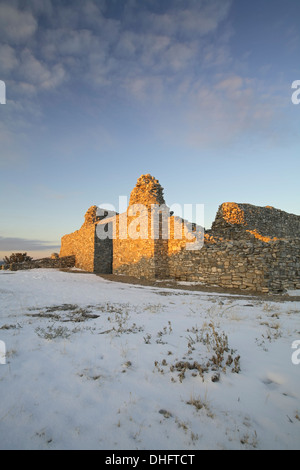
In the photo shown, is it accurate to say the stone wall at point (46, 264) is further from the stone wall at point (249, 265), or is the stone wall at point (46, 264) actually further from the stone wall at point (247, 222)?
the stone wall at point (247, 222)

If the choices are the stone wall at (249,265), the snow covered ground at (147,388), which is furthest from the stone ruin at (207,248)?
the snow covered ground at (147,388)

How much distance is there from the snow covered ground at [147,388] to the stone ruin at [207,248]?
719 cm

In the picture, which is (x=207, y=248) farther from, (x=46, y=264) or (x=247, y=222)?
(x=46, y=264)

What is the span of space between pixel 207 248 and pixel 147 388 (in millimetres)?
11074

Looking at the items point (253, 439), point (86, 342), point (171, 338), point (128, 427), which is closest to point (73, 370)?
point (86, 342)

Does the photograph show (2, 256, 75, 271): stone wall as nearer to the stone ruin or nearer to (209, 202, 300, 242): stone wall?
the stone ruin

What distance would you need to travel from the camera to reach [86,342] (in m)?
3.35

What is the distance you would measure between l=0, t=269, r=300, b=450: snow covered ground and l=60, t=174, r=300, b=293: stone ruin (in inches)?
283

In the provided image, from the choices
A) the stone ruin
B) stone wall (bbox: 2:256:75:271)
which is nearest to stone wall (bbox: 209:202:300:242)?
the stone ruin

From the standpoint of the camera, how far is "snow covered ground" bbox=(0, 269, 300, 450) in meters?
1.57

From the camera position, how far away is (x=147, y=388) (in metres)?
2.19

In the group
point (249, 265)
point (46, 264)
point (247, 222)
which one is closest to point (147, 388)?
point (249, 265)

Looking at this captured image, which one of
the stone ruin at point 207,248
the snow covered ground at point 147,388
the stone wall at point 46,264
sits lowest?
the stone wall at point 46,264

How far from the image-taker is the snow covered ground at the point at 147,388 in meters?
1.57
